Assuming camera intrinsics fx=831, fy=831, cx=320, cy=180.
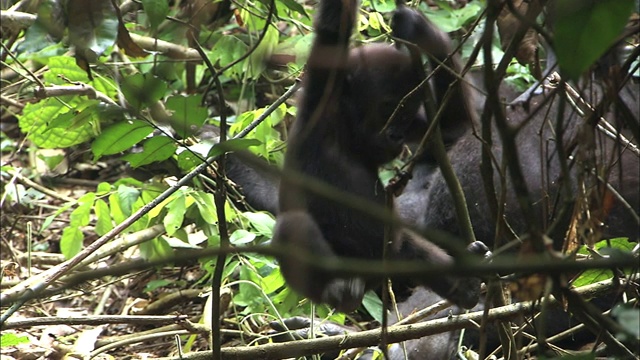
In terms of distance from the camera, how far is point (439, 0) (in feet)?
13.0

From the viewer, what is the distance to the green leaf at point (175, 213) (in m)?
2.69

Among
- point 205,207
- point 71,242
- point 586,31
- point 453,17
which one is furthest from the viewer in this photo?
point 453,17

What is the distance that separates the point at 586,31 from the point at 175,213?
6.62 ft

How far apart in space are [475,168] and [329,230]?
112cm

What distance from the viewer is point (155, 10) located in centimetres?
186

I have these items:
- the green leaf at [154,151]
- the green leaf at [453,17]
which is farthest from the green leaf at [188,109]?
the green leaf at [453,17]

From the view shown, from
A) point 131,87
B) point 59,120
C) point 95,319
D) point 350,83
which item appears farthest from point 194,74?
point 131,87

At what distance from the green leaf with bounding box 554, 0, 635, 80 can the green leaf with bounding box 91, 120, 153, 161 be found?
3.31ft

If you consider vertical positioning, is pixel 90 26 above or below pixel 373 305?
Answer: above

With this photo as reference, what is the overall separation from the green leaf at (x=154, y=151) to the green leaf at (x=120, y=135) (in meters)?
0.03

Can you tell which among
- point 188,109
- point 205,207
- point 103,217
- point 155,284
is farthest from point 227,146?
point 155,284

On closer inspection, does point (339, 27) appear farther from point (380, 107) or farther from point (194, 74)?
point (194, 74)

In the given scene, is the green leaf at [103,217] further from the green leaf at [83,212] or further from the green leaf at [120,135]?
the green leaf at [120,135]

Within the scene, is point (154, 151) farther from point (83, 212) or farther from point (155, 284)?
point (155, 284)
